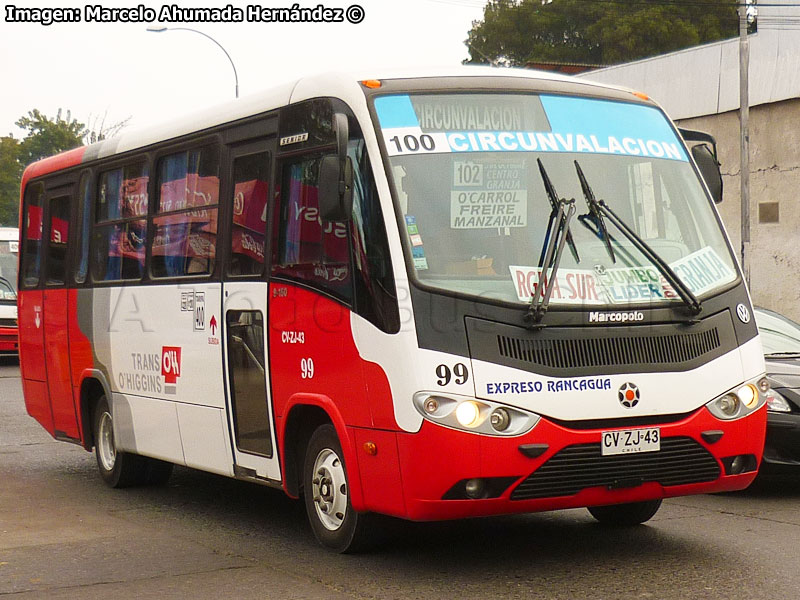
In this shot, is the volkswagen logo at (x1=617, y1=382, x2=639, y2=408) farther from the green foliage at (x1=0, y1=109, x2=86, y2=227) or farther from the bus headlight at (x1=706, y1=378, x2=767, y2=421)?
the green foliage at (x1=0, y1=109, x2=86, y2=227)

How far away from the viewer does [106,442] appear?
10.9 metres

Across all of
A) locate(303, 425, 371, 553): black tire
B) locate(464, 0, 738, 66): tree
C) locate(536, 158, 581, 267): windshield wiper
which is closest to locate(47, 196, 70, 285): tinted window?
locate(303, 425, 371, 553): black tire

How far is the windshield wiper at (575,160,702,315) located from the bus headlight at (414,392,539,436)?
1.15 meters

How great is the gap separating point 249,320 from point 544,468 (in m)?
2.48

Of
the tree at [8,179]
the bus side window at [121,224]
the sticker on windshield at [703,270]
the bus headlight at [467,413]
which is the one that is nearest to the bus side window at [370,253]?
the bus headlight at [467,413]

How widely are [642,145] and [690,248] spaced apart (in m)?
0.70

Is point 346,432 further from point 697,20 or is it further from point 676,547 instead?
point 697,20

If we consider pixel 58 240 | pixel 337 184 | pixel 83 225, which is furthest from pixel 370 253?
pixel 58 240

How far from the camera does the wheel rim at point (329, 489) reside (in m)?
7.30

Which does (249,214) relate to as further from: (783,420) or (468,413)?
(783,420)

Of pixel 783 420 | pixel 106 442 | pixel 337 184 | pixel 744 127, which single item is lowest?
pixel 106 442

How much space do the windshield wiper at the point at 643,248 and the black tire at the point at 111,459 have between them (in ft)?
16.4

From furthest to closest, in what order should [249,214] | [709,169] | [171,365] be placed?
1. [171,365]
2. [249,214]
3. [709,169]

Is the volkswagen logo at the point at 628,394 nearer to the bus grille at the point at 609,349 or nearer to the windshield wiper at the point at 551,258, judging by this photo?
the bus grille at the point at 609,349
